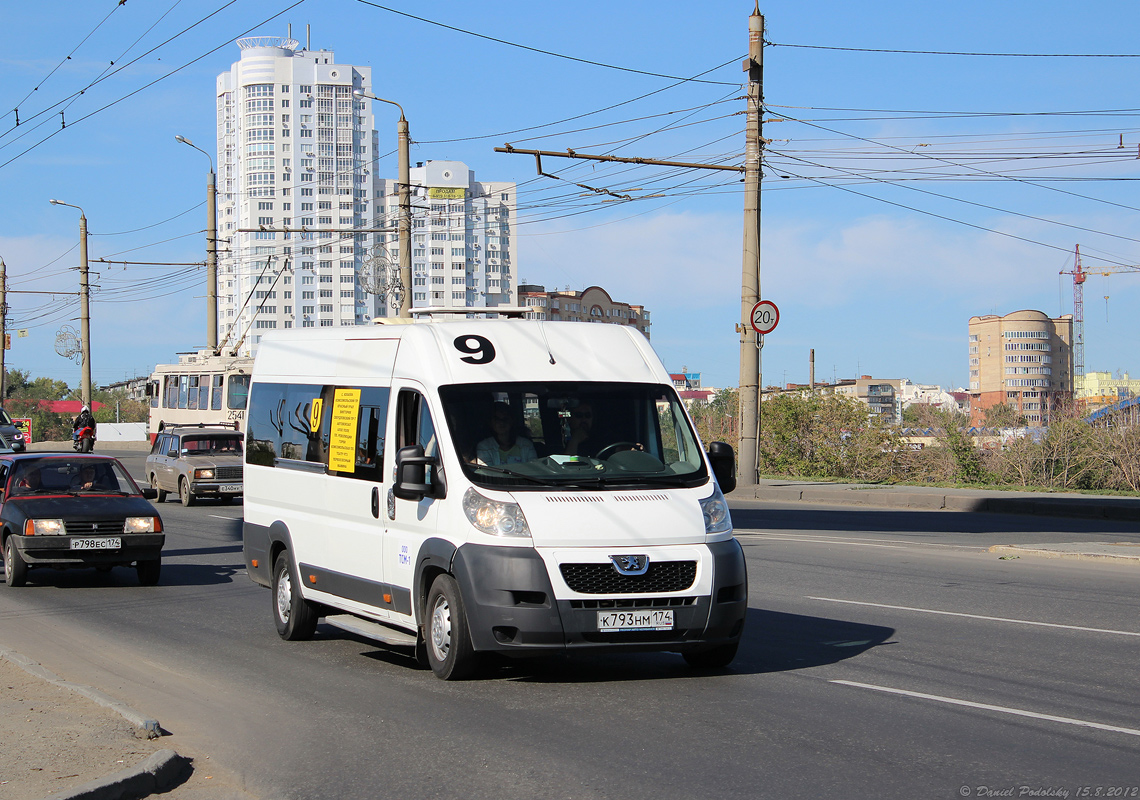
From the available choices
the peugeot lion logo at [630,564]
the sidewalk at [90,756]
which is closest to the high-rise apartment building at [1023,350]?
the peugeot lion logo at [630,564]

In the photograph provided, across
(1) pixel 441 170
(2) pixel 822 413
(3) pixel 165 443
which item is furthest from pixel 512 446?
(1) pixel 441 170

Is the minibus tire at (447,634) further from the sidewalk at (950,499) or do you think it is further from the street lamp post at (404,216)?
the street lamp post at (404,216)

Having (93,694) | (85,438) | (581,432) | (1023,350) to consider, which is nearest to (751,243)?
(581,432)

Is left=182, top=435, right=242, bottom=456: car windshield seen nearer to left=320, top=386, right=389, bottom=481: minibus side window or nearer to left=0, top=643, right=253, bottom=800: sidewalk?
left=320, top=386, right=389, bottom=481: minibus side window

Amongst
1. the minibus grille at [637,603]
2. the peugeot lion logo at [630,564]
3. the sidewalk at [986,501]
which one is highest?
the peugeot lion logo at [630,564]

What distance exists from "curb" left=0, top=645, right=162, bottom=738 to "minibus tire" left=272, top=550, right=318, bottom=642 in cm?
200

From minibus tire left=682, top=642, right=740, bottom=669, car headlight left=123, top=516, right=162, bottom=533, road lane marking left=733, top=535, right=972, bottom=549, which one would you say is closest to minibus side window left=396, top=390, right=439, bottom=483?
minibus tire left=682, top=642, right=740, bottom=669

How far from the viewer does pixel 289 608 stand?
10.0 m

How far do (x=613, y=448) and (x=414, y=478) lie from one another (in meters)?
1.43

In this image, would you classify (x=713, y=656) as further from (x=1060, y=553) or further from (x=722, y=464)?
(x=1060, y=553)

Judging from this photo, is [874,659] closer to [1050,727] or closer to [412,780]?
[1050,727]

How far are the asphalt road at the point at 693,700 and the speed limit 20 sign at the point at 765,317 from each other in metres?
13.6

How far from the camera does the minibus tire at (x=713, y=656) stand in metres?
8.08

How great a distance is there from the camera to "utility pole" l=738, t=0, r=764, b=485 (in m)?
27.1
